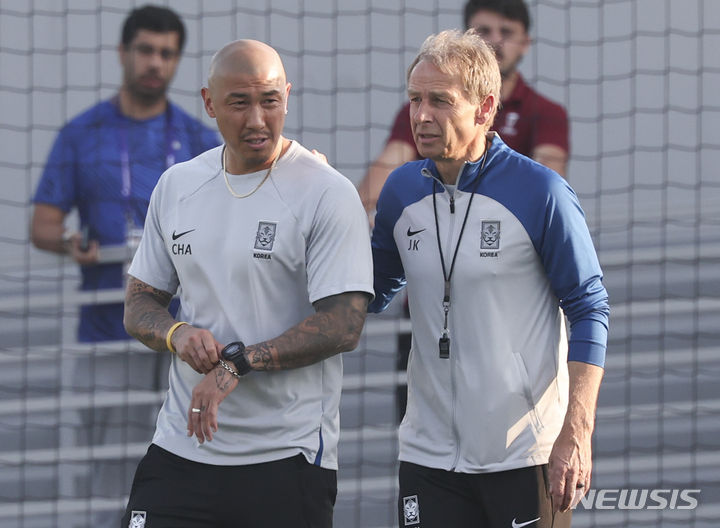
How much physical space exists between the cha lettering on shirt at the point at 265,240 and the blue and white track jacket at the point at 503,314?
1.12 feet

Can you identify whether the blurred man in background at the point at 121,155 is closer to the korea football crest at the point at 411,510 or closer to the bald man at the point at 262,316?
the bald man at the point at 262,316

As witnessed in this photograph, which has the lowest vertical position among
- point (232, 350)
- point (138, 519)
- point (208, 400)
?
point (138, 519)

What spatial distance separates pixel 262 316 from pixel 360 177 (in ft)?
15.2

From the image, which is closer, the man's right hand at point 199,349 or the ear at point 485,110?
the man's right hand at point 199,349

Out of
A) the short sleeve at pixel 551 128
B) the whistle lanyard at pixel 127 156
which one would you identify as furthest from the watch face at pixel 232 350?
the whistle lanyard at pixel 127 156

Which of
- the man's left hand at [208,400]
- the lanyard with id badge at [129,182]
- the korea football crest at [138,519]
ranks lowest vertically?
the korea football crest at [138,519]

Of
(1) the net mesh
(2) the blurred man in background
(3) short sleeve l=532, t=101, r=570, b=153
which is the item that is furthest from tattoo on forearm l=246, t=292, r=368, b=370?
(1) the net mesh

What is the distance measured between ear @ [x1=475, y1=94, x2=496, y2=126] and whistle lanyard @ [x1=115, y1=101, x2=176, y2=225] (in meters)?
2.17

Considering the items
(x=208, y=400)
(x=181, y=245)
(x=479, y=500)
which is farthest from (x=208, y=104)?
(x=479, y=500)

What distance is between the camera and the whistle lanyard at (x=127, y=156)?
184 inches

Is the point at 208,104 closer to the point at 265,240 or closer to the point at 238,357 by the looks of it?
the point at 265,240

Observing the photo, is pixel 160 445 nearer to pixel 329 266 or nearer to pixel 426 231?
pixel 329 266

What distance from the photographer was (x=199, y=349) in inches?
99.3

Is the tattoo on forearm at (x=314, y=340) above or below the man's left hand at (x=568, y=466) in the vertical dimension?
above
